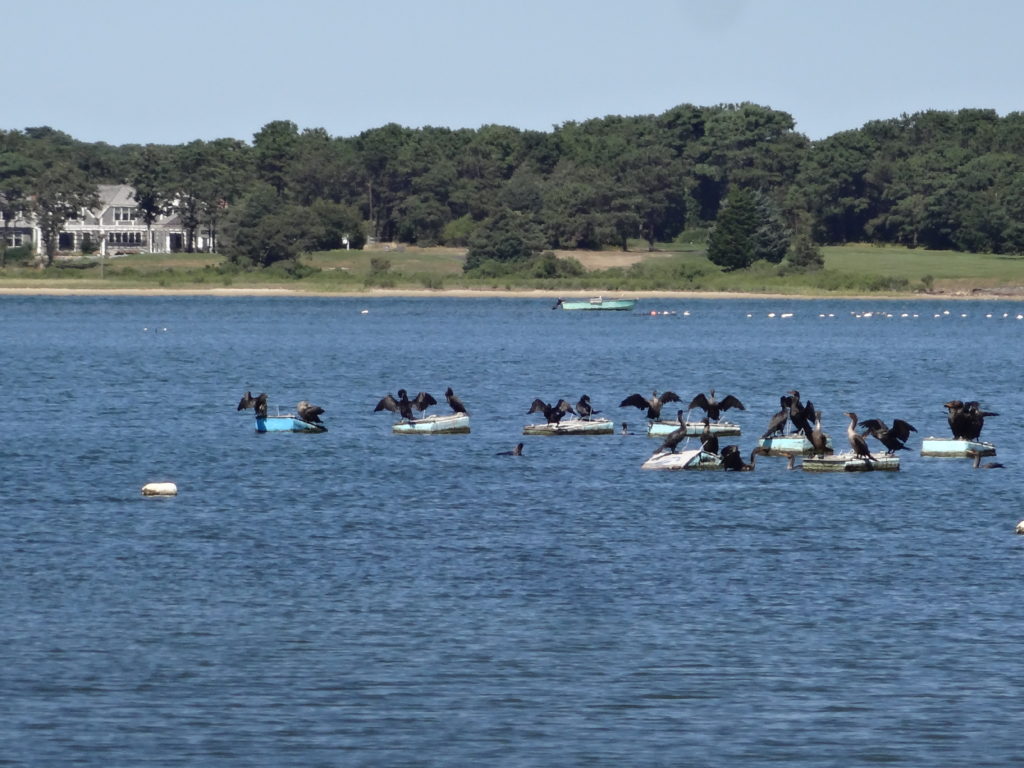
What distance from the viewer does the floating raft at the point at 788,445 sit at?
43.8 meters

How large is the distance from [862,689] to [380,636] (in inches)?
242

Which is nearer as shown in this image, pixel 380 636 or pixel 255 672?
pixel 255 672

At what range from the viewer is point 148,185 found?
195125 mm

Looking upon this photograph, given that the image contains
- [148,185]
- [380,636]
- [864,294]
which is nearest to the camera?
[380,636]

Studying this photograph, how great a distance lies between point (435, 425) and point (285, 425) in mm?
4270

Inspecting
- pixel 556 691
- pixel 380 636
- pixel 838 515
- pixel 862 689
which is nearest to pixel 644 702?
Answer: pixel 556 691

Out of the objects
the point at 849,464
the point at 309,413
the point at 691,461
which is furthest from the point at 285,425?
the point at 849,464

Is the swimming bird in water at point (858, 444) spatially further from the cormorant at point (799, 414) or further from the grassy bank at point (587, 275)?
the grassy bank at point (587, 275)

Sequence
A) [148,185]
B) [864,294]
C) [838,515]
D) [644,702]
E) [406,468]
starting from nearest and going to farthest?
[644,702], [838,515], [406,468], [864,294], [148,185]

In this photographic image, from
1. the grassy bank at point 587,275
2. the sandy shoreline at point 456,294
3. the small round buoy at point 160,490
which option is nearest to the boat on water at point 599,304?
the sandy shoreline at point 456,294

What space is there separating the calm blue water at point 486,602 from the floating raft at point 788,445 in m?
2.68

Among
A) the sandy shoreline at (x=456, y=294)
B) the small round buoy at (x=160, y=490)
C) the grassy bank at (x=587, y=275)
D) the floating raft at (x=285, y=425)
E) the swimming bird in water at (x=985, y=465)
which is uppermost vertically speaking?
the small round buoy at (x=160, y=490)

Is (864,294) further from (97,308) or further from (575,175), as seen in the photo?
(97,308)

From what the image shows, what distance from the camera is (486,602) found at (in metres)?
26.2
